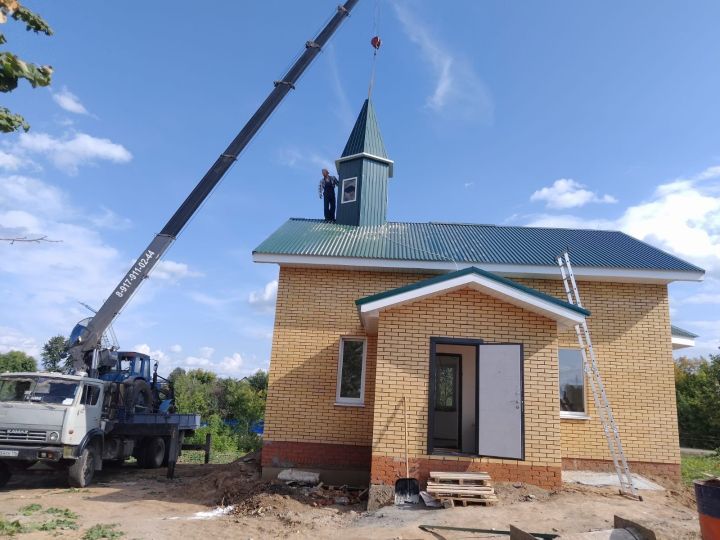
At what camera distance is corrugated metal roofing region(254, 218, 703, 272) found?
11062mm

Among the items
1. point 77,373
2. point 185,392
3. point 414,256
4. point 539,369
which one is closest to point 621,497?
point 539,369

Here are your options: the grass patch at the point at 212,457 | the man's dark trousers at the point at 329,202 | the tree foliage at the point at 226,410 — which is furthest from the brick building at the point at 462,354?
the tree foliage at the point at 226,410

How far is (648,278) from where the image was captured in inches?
420

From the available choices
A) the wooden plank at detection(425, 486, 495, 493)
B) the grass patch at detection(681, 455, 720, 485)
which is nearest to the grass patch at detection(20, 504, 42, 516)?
the wooden plank at detection(425, 486, 495, 493)

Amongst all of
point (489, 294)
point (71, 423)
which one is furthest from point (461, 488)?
point (71, 423)

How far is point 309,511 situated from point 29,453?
236 inches

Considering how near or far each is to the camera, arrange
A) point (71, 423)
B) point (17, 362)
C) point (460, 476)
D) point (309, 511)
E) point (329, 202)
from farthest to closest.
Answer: point (17, 362), point (329, 202), point (71, 423), point (309, 511), point (460, 476)

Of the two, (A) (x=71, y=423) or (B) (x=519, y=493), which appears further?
(A) (x=71, y=423)

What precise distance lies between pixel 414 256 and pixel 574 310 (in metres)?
3.73

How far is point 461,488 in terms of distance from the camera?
7699 millimetres

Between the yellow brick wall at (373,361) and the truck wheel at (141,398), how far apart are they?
4.96 m

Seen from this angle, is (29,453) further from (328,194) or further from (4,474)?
(328,194)

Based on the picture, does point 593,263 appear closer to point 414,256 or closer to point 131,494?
point 414,256

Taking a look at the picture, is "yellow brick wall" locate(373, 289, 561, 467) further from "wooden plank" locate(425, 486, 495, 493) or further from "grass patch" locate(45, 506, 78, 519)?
"grass patch" locate(45, 506, 78, 519)
